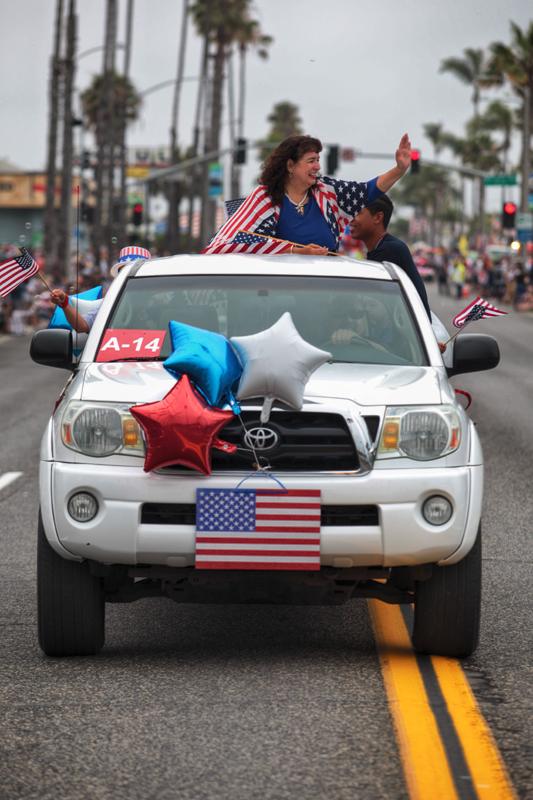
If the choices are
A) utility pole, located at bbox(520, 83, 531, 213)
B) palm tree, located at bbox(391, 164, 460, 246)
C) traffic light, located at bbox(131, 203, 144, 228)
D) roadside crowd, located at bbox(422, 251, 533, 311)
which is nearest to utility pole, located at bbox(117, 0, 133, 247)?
traffic light, located at bbox(131, 203, 144, 228)

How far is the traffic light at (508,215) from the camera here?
52906 millimetres

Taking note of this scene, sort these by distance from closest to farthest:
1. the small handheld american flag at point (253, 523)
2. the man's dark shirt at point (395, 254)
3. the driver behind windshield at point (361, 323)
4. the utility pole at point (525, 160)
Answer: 1. the small handheld american flag at point (253, 523)
2. the driver behind windshield at point (361, 323)
3. the man's dark shirt at point (395, 254)
4. the utility pole at point (525, 160)

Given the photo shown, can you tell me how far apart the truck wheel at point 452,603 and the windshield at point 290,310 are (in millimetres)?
1037

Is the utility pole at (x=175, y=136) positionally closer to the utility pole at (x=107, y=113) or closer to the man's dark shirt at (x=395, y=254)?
the utility pole at (x=107, y=113)

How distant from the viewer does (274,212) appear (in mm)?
8281

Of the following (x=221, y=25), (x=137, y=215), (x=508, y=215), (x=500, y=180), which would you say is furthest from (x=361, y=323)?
(x=221, y=25)

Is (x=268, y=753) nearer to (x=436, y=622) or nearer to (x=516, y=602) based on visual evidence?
(x=436, y=622)

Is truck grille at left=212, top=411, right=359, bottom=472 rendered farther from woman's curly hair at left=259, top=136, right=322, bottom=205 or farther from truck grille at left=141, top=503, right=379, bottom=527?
woman's curly hair at left=259, top=136, right=322, bottom=205

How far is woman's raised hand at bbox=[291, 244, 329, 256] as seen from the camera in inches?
314

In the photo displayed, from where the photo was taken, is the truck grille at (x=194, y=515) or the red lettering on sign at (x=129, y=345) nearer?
the truck grille at (x=194, y=515)

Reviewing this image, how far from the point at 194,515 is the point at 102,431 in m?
0.49

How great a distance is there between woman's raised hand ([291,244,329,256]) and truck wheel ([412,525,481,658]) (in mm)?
2323

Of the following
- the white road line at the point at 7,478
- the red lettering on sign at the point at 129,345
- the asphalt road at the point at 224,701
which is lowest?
the white road line at the point at 7,478

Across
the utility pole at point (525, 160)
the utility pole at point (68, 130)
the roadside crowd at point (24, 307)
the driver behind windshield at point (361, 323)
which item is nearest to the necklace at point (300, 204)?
the driver behind windshield at point (361, 323)
